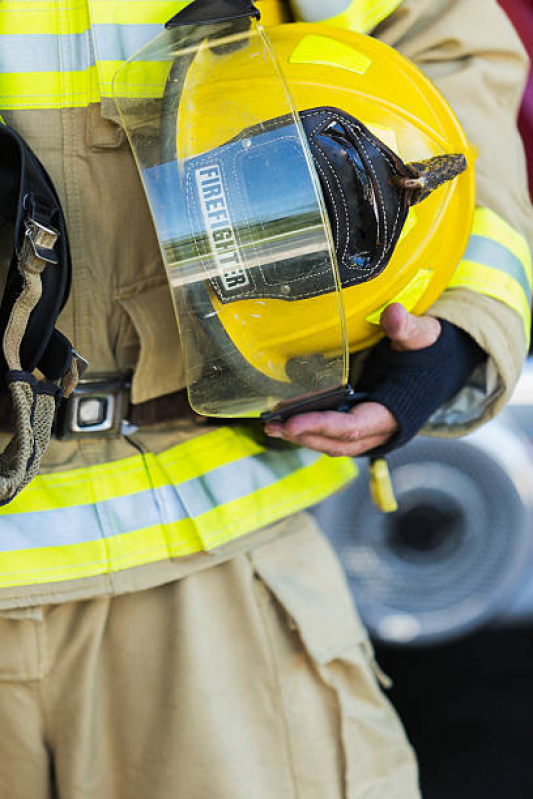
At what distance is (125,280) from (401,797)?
2.77 ft

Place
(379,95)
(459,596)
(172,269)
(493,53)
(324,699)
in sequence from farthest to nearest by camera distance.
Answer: (459,596) → (493,53) → (324,699) → (379,95) → (172,269)

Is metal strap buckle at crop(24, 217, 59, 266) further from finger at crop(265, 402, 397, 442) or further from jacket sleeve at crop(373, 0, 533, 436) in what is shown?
jacket sleeve at crop(373, 0, 533, 436)

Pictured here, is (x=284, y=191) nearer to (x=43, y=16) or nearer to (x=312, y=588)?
(x=43, y=16)

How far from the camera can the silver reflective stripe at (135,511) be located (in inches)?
43.8

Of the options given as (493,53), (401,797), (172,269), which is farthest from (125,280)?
(401,797)

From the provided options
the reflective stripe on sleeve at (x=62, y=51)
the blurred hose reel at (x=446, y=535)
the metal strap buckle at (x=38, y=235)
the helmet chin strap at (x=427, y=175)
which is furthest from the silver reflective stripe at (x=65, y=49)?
the blurred hose reel at (x=446, y=535)

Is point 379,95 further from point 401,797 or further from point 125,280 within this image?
point 401,797

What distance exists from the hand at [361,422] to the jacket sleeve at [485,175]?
0.07 metres

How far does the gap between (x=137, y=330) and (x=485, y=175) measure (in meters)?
0.60

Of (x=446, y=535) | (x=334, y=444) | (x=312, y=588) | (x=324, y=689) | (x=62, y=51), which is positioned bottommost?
(x=446, y=535)

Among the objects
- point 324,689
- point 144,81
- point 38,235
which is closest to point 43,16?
point 144,81

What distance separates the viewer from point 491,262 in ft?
4.20

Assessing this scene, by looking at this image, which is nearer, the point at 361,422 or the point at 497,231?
the point at 361,422

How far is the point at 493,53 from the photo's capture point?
4.46 ft
